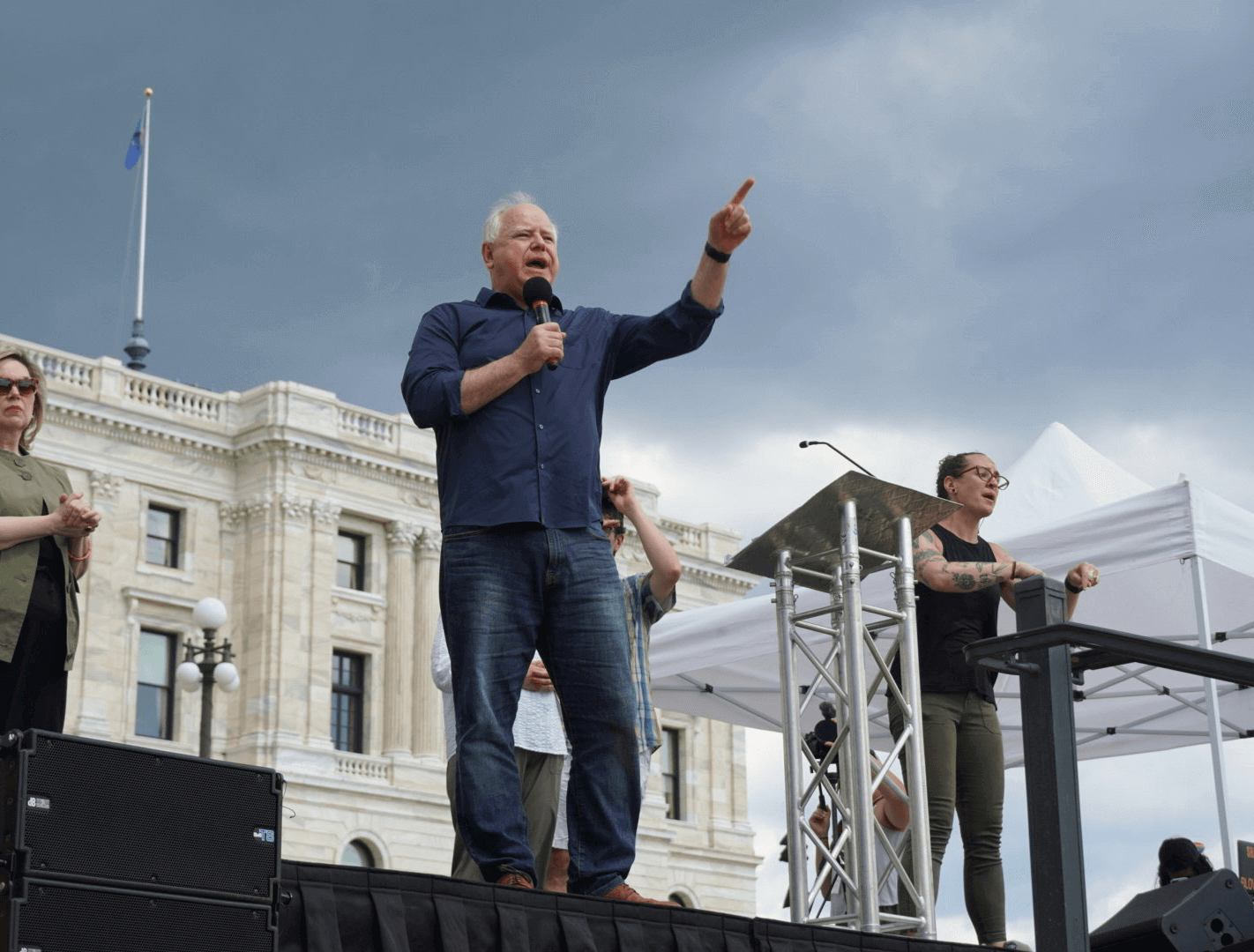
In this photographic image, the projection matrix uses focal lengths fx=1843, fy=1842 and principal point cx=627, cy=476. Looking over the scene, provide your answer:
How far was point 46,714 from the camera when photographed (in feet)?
14.6

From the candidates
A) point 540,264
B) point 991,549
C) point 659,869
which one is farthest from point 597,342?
point 659,869

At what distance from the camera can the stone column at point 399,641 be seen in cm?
3647

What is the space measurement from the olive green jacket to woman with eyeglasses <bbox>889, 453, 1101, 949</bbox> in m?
2.95

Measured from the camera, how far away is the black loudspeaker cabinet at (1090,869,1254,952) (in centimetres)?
424

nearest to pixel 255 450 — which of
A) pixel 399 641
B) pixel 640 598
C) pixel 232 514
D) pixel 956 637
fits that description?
pixel 232 514

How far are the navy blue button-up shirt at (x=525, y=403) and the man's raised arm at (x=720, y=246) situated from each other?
3 centimetres

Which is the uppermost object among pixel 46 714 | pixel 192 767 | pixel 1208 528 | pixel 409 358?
pixel 1208 528

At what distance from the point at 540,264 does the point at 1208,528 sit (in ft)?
17.9

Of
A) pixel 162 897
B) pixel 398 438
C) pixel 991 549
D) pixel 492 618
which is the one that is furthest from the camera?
pixel 398 438

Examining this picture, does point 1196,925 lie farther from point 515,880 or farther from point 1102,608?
point 1102,608

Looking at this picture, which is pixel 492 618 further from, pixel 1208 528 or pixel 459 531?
pixel 1208 528

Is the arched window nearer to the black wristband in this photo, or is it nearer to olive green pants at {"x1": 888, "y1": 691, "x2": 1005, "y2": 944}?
olive green pants at {"x1": 888, "y1": 691, "x2": 1005, "y2": 944}

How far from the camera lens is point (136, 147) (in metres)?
41.8

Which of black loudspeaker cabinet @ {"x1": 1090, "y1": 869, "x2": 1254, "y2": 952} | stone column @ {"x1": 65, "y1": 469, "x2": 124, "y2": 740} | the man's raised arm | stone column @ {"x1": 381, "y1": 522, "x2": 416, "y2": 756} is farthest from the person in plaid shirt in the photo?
stone column @ {"x1": 381, "y1": 522, "x2": 416, "y2": 756}
